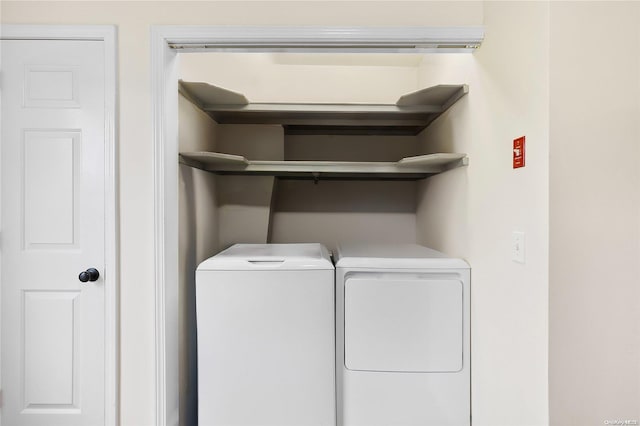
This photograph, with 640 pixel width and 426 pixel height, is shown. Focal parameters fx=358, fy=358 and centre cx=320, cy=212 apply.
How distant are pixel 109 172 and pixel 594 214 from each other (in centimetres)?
194

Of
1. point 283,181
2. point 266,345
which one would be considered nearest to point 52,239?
point 266,345

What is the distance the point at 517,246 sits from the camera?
1317 mm

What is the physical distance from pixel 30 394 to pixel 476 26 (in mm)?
2721

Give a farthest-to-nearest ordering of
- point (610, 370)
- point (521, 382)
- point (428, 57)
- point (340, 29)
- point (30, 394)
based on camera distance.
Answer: point (428, 57)
point (30, 394)
point (340, 29)
point (521, 382)
point (610, 370)

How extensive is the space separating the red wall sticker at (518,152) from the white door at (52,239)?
1792mm

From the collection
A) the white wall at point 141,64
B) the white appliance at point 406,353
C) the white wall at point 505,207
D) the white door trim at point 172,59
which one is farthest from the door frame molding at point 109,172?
the white wall at point 505,207

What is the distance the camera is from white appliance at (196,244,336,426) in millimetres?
1737

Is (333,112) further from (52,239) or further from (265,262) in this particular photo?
(52,239)

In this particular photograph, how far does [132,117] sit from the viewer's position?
166 centimetres

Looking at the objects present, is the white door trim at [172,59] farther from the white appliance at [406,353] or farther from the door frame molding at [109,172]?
the white appliance at [406,353]

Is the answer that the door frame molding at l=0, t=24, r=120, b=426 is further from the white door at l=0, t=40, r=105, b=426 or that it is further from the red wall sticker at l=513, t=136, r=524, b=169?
the red wall sticker at l=513, t=136, r=524, b=169

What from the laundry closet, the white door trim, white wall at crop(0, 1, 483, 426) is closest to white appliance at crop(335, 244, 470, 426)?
the laundry closet

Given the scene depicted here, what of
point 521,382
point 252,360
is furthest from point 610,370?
point 252,360

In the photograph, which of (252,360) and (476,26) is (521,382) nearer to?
(252,360)
